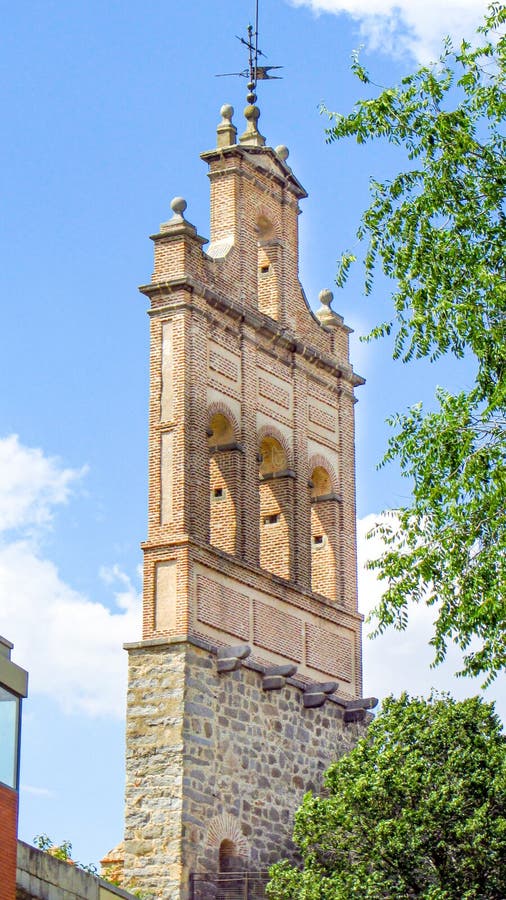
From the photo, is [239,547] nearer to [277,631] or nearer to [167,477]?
[277,631]

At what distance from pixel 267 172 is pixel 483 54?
12752 mm

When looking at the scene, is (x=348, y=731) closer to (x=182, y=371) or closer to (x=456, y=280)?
(x=182, y=371)

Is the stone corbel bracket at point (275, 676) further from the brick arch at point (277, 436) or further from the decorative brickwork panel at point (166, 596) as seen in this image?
the brick arch at point (277, 436)

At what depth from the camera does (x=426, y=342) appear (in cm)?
2445

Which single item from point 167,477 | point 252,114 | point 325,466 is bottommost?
point 167,477

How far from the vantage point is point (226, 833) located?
Answer: 104 ft

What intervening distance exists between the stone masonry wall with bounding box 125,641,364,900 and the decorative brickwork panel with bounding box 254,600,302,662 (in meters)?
0.71

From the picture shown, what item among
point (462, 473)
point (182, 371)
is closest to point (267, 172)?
point (182, 371)

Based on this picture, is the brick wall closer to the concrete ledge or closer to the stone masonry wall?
the concrete ledge

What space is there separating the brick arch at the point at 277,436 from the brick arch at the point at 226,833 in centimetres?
651

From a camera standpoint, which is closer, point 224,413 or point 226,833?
point 226,833

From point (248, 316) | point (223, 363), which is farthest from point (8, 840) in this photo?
point (248, 316)

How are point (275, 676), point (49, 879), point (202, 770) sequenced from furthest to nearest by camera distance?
point (275, 676) → point (202, 770) → point (49, 879)

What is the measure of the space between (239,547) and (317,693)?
2663mm
